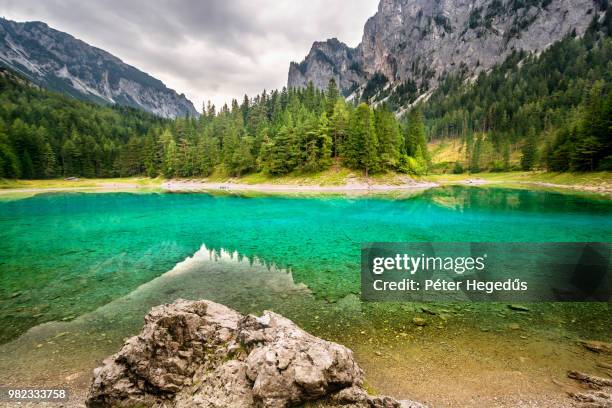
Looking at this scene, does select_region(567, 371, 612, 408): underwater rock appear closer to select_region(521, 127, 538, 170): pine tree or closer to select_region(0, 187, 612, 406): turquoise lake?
select_region(0, 187, 612, 406): turquoise lake

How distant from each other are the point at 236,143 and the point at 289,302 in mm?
86655

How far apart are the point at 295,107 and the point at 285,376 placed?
103710 mm

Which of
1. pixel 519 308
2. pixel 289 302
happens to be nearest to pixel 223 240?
pixel 289 302

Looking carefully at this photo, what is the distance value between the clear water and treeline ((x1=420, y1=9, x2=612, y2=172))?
126 ft

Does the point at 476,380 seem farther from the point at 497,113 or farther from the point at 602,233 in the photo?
the point at 497,113

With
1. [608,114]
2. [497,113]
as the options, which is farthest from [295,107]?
[497,113]

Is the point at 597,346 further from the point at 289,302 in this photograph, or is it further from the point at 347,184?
the point at 347,184

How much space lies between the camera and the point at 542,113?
134875 mm

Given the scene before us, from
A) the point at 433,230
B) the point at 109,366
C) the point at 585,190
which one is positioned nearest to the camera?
the point at 109,366

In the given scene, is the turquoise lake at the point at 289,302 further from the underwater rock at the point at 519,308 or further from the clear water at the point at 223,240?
the underwater rock at the point at 519,308

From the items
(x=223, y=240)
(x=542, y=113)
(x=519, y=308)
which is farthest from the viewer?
(x=542, y=113)

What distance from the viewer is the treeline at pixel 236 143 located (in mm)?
77562

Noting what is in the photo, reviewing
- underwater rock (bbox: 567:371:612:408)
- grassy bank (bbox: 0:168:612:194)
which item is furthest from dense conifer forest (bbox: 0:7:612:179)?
underwater rock (bbox: 567:371:612:408)

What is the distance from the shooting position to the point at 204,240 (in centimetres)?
2386
